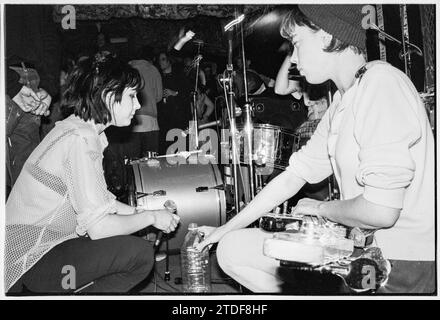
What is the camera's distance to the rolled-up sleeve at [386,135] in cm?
115

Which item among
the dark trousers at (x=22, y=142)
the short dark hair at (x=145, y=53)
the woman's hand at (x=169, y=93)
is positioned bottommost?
the dark trousers at (x=22, y=142)

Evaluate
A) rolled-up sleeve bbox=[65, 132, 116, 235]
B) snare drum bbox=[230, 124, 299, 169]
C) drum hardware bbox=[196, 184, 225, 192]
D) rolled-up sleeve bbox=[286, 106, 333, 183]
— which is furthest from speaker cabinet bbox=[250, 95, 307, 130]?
rolled-up sleeve bbox=[65, 132, 116, 235]

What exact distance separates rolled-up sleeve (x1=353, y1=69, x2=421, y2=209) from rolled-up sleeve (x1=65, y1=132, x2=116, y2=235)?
3.12ft

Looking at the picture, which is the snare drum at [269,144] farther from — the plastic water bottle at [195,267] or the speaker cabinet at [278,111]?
the plastic water bottle at [195,267]

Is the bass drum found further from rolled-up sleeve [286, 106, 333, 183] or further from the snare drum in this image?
rolled-up sleeve [286, 106, 333, 183]

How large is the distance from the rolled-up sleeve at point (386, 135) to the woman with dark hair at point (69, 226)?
0.87 m

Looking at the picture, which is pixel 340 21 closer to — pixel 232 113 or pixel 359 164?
pixel 359 164

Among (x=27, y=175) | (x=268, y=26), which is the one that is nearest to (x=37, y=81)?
(x=27, y=175)

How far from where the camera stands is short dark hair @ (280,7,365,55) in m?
1.48

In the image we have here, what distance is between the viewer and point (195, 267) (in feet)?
7.14

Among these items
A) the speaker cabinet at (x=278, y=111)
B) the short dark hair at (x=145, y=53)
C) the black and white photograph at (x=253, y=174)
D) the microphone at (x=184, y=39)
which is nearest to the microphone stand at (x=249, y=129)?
the black and white photograph at (x=253, y=174)

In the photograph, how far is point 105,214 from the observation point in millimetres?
1565

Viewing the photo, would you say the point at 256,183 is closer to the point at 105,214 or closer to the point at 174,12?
the point at 105,214
